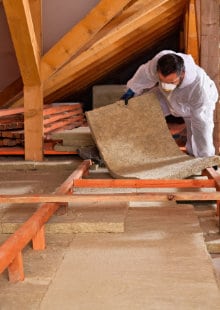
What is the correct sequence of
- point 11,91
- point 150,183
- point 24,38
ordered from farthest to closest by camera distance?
point 11,91
point 24,38
point 150,183

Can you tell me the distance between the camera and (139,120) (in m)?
4.50

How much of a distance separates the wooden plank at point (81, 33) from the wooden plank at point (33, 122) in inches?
8.3

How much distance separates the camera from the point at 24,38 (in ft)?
13.7

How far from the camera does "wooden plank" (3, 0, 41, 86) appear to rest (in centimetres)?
394

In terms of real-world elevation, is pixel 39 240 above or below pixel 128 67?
below

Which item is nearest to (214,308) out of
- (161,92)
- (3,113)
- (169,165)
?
(169,165)

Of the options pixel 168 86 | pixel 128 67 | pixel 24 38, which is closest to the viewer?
pixel 168 86

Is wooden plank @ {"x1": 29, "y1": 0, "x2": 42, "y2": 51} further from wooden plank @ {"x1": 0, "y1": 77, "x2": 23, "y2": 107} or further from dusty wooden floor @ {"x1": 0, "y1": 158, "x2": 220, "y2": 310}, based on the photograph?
dusty wooden floor @ {"x1": 0, "y1": 158, "x2": 220, "y2": 310}

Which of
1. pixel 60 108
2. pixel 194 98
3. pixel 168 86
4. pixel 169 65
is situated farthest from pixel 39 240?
pixel 60 108

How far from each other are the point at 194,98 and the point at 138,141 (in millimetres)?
673

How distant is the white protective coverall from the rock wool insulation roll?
0.55ft

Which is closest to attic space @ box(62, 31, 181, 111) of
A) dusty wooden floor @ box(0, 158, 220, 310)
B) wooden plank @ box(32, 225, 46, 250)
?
dusty wooden floor @ box(0, 158, 220, 310)

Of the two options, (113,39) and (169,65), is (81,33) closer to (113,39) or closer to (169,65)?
(113,39)

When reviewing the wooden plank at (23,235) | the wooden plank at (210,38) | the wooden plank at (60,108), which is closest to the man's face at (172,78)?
the wooden plank at (210,38)
